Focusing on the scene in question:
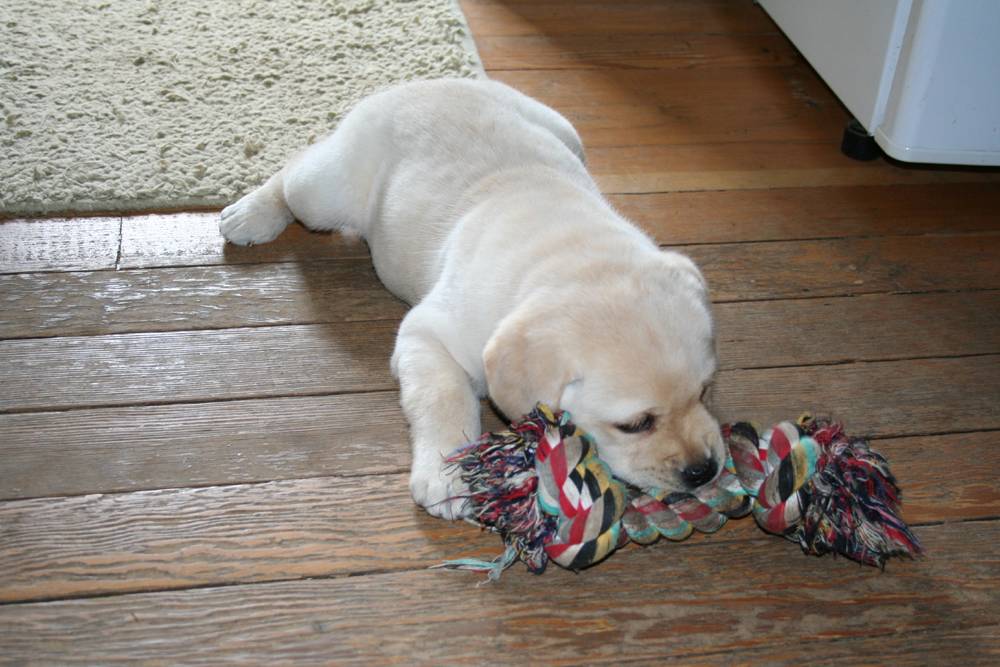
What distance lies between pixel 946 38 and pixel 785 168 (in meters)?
0.55

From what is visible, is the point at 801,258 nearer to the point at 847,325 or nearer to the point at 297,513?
the point at 847,325

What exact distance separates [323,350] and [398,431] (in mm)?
306

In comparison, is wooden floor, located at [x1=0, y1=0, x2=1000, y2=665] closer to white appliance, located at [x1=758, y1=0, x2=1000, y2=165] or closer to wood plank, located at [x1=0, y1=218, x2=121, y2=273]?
wood plank, located at [x1=0, y1=218, x2=121, y2=273]

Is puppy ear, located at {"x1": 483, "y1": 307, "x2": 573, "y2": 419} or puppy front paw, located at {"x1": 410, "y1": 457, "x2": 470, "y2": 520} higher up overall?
puppy ear, located at {"x1": 483, "y1": 307, "x2": 573, "y2": 419}

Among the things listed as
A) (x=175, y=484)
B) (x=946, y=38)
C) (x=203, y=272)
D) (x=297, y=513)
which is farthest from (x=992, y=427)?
(x=203, y=272)

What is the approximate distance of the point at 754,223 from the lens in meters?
2.67

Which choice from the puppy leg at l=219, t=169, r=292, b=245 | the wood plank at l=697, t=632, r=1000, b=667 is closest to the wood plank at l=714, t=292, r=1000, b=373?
the wood plank at l=697, t=632, r=1000, b=667

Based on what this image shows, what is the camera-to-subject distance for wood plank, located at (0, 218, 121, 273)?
7.79 ft

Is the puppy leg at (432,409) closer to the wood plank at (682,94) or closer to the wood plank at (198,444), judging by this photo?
the wood plank at (198,444)

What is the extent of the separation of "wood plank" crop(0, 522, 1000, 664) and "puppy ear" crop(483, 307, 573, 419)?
31 cm

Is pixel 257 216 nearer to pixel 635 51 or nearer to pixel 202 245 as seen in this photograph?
pixel 202 245

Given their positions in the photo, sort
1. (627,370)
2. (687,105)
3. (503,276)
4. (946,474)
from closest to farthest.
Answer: (627,370) < (503,276) < (946,474) < (687,105)

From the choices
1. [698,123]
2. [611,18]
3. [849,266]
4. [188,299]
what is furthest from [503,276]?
[611,18]

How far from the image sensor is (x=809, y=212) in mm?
2727
